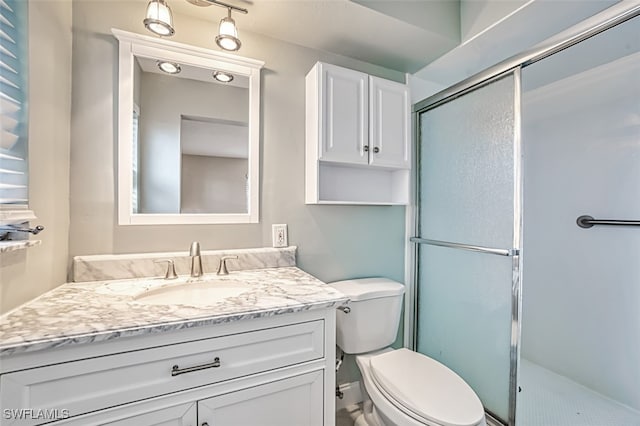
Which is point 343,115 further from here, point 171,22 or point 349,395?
point 349,395

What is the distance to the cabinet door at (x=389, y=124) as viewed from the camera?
1.59 meters

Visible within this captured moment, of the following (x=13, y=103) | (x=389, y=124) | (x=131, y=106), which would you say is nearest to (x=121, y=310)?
(x=13, y=103)

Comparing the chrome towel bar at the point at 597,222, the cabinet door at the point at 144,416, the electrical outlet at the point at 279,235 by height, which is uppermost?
the chrome towel bar at the point at 597,222

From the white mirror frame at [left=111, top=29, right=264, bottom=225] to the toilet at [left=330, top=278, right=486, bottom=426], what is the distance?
74 centimetres

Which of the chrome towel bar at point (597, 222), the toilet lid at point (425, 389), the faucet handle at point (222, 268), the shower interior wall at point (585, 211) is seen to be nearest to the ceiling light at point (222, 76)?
the faucet handle at point (222, 268)

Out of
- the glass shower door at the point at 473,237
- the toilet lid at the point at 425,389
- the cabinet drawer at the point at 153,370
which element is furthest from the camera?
the glass shower door at the point at 473,237

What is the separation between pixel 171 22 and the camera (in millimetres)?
1195

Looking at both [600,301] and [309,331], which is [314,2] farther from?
[600,301]

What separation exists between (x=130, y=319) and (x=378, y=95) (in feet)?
5.08

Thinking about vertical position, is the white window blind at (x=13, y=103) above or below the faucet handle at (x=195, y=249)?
above

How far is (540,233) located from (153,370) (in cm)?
247

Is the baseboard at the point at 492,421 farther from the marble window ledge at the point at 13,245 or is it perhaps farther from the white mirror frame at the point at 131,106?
the marble window ledge at the point at 13,245

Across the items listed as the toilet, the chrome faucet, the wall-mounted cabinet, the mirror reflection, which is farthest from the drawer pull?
the wall-mounted cabinet

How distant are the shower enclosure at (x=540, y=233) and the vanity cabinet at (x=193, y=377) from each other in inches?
37.7
